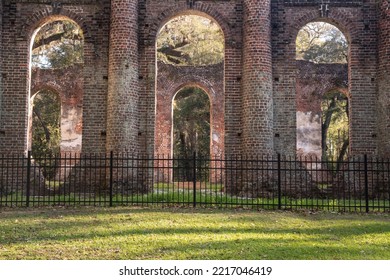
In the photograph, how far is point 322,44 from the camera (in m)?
29.8

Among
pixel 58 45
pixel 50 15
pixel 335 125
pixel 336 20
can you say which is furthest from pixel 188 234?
pixel 335 125

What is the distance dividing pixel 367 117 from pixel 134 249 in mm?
10886

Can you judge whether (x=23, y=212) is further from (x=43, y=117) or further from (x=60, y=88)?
(x=43, y=117)

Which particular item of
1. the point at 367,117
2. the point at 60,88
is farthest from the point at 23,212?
the point at 60,88

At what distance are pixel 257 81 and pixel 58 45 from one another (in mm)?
16042

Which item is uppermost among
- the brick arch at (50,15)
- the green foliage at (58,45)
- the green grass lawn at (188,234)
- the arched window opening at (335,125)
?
the green foliage at (58,45)

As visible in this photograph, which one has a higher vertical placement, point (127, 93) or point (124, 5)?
point (124, 5)

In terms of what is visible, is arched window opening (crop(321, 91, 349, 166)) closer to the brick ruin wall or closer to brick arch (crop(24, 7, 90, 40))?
the brick ruin wall

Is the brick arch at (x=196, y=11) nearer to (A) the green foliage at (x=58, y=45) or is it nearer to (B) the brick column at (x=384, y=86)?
(B) the brick column at (x=384, y=86)

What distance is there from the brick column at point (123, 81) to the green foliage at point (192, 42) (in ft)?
43.8

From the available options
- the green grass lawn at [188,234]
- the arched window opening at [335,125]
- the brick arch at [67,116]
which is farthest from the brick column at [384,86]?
the brick arch at [67,116]

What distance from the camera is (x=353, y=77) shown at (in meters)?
15.7

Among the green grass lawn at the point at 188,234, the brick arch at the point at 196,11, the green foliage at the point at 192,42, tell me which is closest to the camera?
the green grass lawn at the point at 188,234

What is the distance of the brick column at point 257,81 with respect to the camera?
14.8 meters
